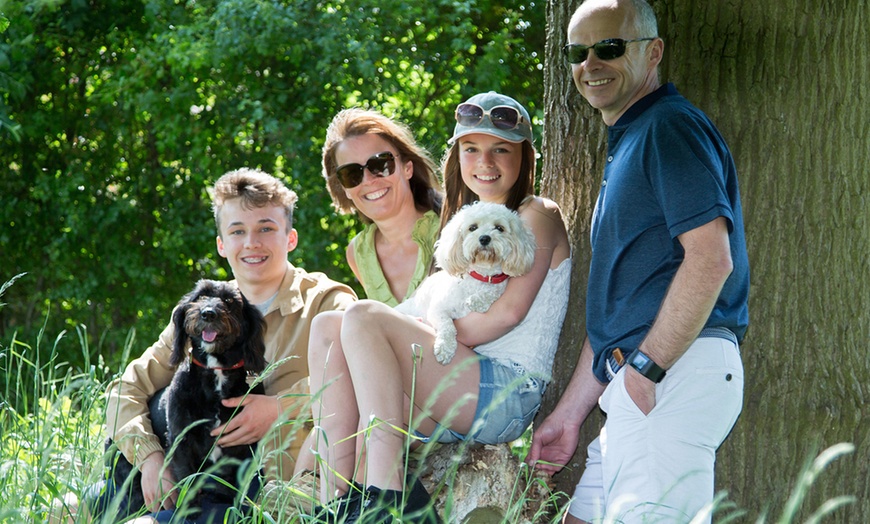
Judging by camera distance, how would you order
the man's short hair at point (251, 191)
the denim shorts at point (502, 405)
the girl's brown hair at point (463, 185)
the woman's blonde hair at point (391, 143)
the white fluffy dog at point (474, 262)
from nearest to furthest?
the denim shorts at point (502, 405) → the white fluffy dog at point (474, 262) → the girl's brown hair at point (463, 185) → the man's short hair at point (251, 191) → the woman's blonde hair at point (391, 143)

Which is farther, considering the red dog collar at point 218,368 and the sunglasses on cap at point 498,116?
the red dog collar at point 218,368

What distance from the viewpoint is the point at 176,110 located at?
32.6 feet

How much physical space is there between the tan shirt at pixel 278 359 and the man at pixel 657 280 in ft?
4.92

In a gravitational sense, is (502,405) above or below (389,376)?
below

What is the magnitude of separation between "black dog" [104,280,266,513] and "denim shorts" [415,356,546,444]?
103 cm

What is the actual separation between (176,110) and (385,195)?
602 cm

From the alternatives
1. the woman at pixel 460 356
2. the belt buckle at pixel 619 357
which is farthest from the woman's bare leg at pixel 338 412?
the belt buckle at pixel 619 357

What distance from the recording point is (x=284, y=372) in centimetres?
429

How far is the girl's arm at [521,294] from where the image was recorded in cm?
371

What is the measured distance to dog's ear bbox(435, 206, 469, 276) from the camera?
3.87m

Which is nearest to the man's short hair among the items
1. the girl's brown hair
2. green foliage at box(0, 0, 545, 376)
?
the girl's brown hair

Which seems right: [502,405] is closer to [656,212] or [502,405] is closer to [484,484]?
[484,484]

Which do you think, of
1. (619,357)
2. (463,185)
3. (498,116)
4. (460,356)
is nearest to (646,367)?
(619,357)

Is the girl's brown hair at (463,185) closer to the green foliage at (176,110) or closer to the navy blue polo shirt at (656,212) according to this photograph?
the navy blue polo shirt at (656,212)
